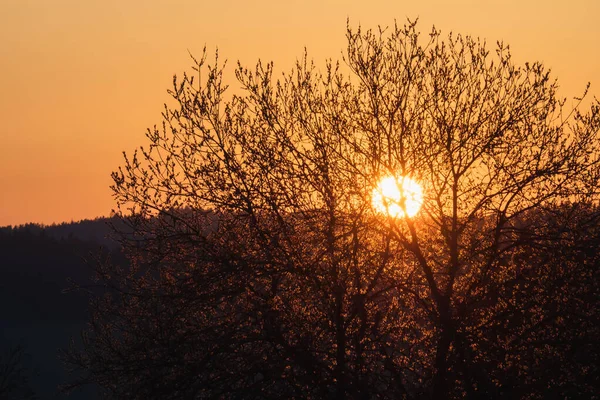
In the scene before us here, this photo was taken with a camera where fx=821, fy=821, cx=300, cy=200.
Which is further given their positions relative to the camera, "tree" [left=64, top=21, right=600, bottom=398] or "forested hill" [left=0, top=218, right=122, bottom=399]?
"forested hill" [left=0, top=218, right=122, bottom=399]

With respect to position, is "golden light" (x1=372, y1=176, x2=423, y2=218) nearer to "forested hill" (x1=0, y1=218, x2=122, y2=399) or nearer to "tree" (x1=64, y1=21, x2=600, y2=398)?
"tree" (x1=64, y1=21, x2=600, y2=398)

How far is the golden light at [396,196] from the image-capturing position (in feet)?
45.7

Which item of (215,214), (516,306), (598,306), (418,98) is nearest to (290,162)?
(215,214)

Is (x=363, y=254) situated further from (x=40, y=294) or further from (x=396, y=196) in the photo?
(x=40, y=294)

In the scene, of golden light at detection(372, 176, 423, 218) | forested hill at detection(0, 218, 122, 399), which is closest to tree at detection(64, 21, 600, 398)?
golden light at detection(372, 176, 423, 218)

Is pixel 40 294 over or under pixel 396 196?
over

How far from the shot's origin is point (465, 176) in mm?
14367

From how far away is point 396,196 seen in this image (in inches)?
551

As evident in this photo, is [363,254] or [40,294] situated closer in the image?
[363,254]

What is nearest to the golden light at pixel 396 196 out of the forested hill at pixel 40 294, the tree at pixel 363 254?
the tree at pixel 363 254

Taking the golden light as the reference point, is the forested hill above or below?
above

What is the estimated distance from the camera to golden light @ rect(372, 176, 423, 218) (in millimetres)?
13922

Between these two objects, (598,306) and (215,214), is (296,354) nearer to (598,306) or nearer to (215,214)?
(215,214)

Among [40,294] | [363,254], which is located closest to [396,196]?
[363,254]
